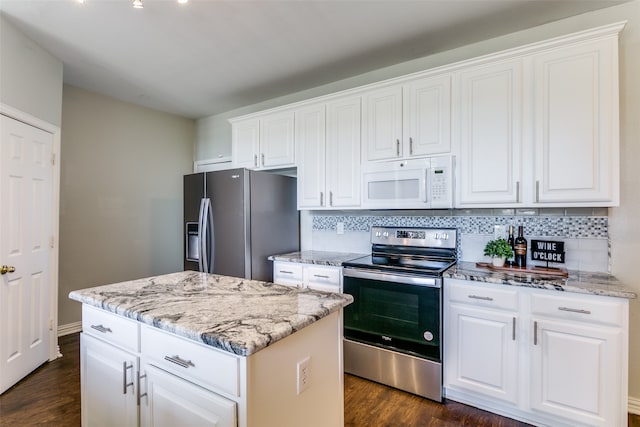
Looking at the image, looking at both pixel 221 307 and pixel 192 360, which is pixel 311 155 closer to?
pixel 221 307

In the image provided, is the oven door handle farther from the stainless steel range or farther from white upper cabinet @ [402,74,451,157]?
white upper cabinet @ [402,74,451,157]

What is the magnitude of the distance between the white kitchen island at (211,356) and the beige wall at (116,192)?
241 cm

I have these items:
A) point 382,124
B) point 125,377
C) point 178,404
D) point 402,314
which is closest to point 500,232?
point 402,314

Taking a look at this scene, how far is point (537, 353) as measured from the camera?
1.94 metres

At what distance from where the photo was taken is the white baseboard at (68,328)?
3.35m

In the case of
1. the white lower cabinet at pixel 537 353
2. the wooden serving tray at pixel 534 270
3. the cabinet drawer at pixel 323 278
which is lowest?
the white lower cabinet at pixel 537 353

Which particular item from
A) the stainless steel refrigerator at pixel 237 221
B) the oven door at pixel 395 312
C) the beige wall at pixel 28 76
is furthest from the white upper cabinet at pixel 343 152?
the beige wall at pixel 28 76

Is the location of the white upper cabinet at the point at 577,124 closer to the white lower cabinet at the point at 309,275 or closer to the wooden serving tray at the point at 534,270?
the wooden serving tray at the point at 534,270

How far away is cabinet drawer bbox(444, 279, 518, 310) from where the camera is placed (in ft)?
→ 6.61

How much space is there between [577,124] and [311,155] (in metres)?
2.05

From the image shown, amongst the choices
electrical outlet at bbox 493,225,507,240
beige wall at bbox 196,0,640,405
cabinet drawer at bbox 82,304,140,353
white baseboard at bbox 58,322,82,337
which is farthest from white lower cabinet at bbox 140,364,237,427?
white baseboard at bbox 58,322,82,337

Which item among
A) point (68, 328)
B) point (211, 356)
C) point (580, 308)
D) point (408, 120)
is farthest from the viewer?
point (68, 328)

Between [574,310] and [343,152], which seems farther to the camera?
[343,152]

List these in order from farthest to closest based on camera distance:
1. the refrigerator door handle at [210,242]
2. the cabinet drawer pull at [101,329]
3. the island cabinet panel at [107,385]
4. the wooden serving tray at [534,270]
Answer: the refrigerator door handle at [210,242], the wooden serving tray at [534,270], the cabinet drawer pull at [101,329], the island cabinet panel at [107,385]
